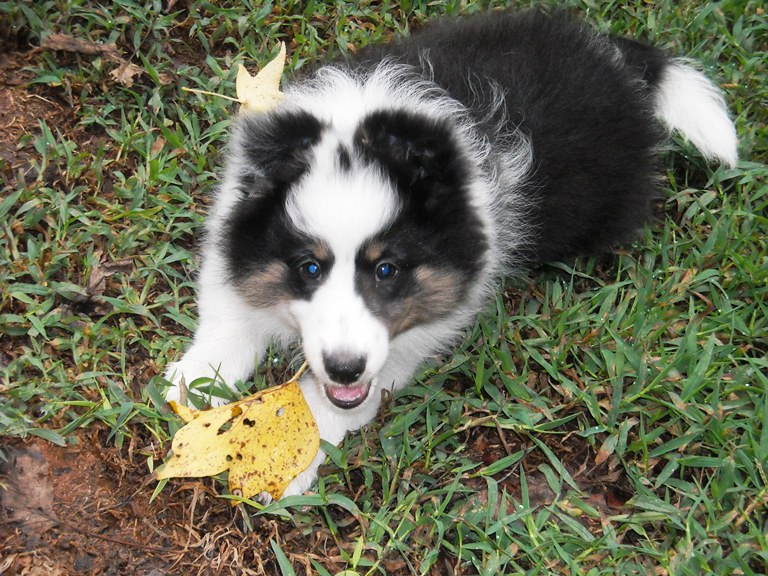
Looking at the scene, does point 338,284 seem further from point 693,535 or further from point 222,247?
point 693,535

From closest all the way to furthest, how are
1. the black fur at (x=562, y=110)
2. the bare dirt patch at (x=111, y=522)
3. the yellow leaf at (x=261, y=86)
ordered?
the bare dirt patch at (x=111, y=522)
the black fur at (x=562, y=110)
the yellow leaf at (x=261, y=86)

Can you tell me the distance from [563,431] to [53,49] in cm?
294

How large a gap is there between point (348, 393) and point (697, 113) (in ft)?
7.22

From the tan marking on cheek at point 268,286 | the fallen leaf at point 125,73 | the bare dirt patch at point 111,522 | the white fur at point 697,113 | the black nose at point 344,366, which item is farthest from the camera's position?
the fallen leaf at point 125,73

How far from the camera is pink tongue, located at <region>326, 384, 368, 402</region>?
2873 millimetres

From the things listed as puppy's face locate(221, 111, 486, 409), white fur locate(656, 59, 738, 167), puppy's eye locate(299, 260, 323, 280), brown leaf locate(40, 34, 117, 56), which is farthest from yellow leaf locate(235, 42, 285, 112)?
white fur locate(656, 59, 738, 167)

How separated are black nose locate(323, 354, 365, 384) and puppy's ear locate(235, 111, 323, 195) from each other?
1.97 feet

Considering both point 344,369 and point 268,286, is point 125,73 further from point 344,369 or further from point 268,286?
point 344,369

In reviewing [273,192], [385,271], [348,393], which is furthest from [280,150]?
[348,393]

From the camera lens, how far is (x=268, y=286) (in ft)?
9.61

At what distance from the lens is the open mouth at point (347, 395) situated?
2873 millimetres

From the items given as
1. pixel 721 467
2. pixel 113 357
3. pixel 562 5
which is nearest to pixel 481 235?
pixel 721 467

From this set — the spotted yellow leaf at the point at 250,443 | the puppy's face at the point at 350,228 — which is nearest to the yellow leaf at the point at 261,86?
the puppy's face at the point at 350,228

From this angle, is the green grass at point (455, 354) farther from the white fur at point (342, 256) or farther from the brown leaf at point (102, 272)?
the white fur at point (342, 256)
